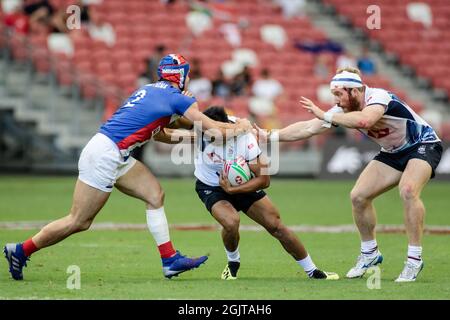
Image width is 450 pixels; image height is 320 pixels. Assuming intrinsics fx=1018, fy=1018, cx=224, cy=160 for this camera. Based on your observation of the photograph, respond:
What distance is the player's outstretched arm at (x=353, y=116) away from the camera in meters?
10.6

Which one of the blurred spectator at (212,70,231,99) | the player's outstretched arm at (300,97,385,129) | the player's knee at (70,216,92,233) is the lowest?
the blurred spectator at (212,70,231,99)

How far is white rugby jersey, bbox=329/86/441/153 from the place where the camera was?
11062 millimetres

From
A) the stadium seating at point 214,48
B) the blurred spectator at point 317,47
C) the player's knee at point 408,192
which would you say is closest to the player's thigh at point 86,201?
the player's knee at point 408,192

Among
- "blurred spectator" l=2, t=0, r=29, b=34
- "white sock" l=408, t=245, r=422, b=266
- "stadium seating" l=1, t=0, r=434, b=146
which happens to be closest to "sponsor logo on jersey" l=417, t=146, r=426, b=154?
"white sock" l=408, t=245, r=422, b=266

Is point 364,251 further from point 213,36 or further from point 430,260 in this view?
point 213,36

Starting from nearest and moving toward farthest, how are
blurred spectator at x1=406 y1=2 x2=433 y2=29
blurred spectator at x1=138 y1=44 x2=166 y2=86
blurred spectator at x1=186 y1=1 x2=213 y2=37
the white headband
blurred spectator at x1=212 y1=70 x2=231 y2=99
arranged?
the white headband < blurred spectator at x1=138 y1=44 x2=166 y2=86 < blurred spectator at x1=212 y1=70 x2=231 y2=99 < blurred spectator at x1=186 y1=1 x2=213 y2=37 < blurred spectator at x1=406 y1=2 x2=433 y2=29

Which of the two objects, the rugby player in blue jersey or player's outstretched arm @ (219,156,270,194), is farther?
player's outstretched arm @ (219,156,270,194)

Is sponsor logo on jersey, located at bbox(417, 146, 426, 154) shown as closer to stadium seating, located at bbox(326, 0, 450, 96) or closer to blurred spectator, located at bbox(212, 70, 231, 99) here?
blurred spectator, located at bbox(212, 70, 231, 99)

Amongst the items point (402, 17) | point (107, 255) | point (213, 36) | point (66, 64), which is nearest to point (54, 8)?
point (66, 64)

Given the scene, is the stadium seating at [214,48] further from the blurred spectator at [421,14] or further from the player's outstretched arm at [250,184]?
the player's outstretched arm at [250,184]

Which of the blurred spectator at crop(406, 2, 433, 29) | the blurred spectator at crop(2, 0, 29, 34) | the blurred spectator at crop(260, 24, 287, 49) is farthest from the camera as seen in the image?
the blurred spectator at crop(406, 2, 433, 29)

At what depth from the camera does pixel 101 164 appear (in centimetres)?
1052

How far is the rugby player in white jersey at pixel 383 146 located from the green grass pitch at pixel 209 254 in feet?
1.60

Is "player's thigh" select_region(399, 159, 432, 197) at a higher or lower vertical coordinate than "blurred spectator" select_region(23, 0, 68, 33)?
lower
